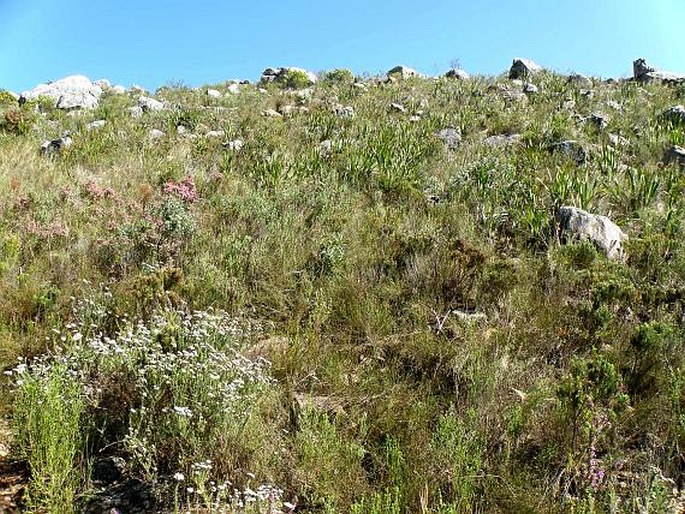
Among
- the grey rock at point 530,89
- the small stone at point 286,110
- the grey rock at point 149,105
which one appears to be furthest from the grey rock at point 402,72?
the grey rock at point 149,105

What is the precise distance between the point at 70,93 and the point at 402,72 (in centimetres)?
1285

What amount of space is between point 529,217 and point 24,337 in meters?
5.43

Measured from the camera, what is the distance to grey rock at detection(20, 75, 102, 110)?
16069 mm

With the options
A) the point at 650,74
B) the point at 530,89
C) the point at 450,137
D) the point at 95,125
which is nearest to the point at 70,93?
the point at 95,125

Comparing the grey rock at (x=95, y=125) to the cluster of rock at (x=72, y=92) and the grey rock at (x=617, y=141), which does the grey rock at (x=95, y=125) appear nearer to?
the cluster of rock at (x=72, y=92)

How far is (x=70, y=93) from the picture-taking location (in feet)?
54.9

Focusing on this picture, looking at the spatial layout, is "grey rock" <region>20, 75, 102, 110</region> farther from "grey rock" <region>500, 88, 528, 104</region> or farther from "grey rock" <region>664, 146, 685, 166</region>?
"grey rock" <region>664, 146, 685, 166</region>

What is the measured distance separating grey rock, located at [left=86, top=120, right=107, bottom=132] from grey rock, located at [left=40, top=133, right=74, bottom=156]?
1281 millimetres

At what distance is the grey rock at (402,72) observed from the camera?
2151cm

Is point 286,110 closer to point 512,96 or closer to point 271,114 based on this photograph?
point 271,114

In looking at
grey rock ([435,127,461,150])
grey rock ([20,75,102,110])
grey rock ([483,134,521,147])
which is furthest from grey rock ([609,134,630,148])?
grey rock ([20,75,102,110])

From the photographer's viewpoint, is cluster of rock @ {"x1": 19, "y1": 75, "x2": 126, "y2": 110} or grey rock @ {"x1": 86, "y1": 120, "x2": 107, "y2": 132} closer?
grey rock @ {"x1": 86, "y1": 120, "x2": 107, "y2": 132}

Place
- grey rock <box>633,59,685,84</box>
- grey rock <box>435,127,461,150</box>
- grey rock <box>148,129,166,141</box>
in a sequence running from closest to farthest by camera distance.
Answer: grey rock <box>435,127,461,150</box>
grey rock <box>148,129,166,141</box>
grey rock <box>633,59,685,84</box>

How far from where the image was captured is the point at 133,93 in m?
19.8
